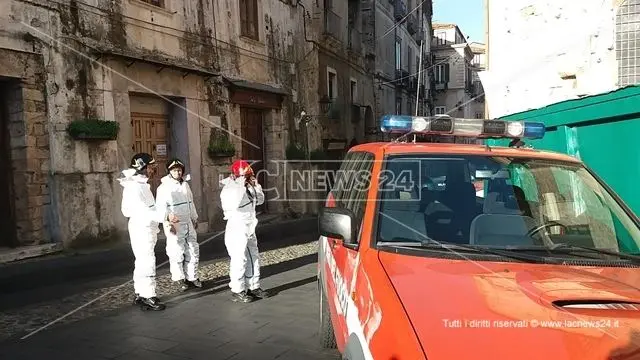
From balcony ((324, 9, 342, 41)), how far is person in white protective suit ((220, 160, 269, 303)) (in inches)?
534

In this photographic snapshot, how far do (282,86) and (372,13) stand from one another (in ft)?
37.6

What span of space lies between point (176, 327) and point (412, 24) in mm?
32829

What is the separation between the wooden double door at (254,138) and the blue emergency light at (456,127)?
10.7 meters

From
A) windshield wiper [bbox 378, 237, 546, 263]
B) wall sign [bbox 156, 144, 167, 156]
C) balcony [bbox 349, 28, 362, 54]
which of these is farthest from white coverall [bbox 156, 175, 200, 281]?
balcony [bbox 349, 28, 362, 54]

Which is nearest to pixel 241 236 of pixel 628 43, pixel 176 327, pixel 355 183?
pixel 176 327

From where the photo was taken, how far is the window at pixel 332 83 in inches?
762

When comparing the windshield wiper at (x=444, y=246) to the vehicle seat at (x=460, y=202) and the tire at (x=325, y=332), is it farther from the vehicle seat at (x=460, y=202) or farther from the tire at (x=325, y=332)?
the tire at (x=325, y=332)

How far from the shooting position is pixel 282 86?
52.4 ft

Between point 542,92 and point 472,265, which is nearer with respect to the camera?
point 472,265

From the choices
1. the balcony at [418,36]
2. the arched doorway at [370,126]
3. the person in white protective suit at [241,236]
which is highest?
the balcony at [418,36]

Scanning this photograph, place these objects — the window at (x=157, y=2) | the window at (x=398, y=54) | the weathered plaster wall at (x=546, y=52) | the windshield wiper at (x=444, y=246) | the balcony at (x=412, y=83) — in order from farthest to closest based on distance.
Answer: the balcony at (x=412, y=83)
the window at (x=398, y=54)
the window at (x=157, y=2)
the weathered plaster wall at (x=546, y=52)
the windshield wiper at (x=444, y=246)

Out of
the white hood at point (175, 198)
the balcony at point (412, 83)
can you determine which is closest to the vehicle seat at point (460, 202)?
the white hood at point (175, 198)

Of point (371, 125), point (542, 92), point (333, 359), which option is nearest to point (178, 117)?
point (542, 92)

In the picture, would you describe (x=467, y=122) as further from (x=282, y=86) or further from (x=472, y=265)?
(x=282, y=86)
